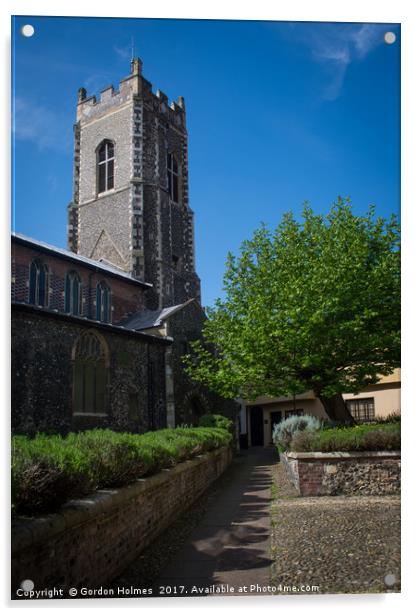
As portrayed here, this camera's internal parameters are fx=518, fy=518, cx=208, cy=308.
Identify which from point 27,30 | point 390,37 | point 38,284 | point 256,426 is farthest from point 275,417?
point 27,30

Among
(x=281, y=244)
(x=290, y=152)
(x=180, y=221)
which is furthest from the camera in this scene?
(x=180, y=221)

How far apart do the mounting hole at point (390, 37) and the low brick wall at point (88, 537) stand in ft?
21.8

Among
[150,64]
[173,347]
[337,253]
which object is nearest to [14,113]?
[150,64]

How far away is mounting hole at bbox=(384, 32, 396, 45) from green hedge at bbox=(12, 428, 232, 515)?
6.39m

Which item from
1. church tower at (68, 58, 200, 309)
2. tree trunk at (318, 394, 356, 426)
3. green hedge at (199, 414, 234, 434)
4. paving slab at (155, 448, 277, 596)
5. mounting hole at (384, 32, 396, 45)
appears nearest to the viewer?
paving slab at (155, 448, 277, 596)

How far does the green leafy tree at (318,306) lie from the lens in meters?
A: 9.80

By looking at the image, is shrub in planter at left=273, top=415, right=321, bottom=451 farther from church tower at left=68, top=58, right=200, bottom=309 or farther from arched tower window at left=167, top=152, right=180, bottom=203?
arched tower window at left=167, top=152, right=180, bottom=203

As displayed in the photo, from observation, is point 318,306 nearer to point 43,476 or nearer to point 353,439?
point 353,439

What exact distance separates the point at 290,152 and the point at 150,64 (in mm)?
2502

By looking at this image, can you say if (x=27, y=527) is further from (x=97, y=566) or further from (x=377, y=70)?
(x=377, y=70)

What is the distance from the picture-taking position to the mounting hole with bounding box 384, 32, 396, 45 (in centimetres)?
674

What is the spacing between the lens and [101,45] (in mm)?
6844

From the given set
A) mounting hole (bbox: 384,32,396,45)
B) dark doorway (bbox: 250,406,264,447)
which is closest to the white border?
mounting hole (bbox: 384,32,396,45)

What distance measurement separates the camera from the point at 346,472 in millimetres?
9172
